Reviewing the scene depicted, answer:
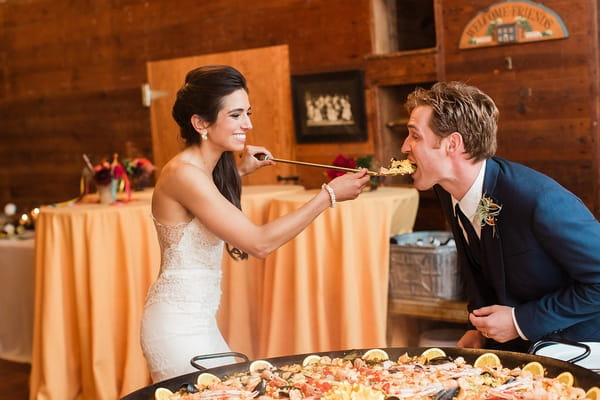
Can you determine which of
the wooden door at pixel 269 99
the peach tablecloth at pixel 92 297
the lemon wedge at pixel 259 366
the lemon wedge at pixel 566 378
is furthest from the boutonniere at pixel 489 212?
the wooden door at pixel 269 99

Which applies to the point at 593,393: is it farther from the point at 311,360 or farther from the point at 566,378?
the point at 311,360

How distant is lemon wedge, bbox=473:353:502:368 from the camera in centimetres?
206

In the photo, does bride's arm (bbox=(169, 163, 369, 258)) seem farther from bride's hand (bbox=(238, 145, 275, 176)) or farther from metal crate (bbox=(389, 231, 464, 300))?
metal crate (bbox=(389, 231, 464, 300))

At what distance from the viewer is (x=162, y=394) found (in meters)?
1.98

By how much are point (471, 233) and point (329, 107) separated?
11.8 feet

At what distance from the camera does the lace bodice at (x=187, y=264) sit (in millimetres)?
2689

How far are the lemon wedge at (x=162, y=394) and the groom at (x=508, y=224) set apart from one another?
91 centimetres

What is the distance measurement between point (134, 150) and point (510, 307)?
17.6 feet

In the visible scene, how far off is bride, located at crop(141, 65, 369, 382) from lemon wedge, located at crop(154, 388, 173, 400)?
24.8 inches

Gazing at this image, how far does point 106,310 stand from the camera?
4.48 metres

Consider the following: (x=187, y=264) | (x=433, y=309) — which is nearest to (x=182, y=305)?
(x=187, y=264)

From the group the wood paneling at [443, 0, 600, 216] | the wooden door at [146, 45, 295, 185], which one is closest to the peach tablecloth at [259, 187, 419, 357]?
the wood paneling at [443, 0, 600, 216]

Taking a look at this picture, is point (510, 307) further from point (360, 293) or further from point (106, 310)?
point (106, 310)

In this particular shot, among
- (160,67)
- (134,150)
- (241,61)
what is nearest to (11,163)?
(134,150)
